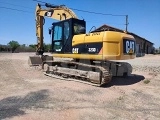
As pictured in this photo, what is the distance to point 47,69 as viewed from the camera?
12.0 metres

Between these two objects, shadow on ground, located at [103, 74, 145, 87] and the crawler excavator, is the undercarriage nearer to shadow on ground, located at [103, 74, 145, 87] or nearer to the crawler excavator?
the crawler excavator

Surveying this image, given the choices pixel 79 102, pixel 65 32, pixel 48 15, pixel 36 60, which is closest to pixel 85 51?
pixel 65 32

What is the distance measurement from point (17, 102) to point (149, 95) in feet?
14.7

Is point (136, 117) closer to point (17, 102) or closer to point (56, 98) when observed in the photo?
point (56, 98)

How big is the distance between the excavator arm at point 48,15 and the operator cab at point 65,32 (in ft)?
4.54

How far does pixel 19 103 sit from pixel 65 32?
5.27m

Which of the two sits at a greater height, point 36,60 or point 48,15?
point 48,15

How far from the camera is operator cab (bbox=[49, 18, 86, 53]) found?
35.0 ft

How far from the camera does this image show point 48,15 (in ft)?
45.3

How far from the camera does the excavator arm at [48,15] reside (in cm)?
1265

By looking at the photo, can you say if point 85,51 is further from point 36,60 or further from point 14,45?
point 14,45

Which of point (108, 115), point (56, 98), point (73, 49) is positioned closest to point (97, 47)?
point (73, 49)

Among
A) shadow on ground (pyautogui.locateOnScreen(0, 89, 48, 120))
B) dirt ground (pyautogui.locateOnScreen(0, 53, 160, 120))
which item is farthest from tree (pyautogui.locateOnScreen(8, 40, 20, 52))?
shadow on ground (pyautogui.locateOnScreen(0, 89, 48, 120))

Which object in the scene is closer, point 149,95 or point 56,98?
point 56,98
